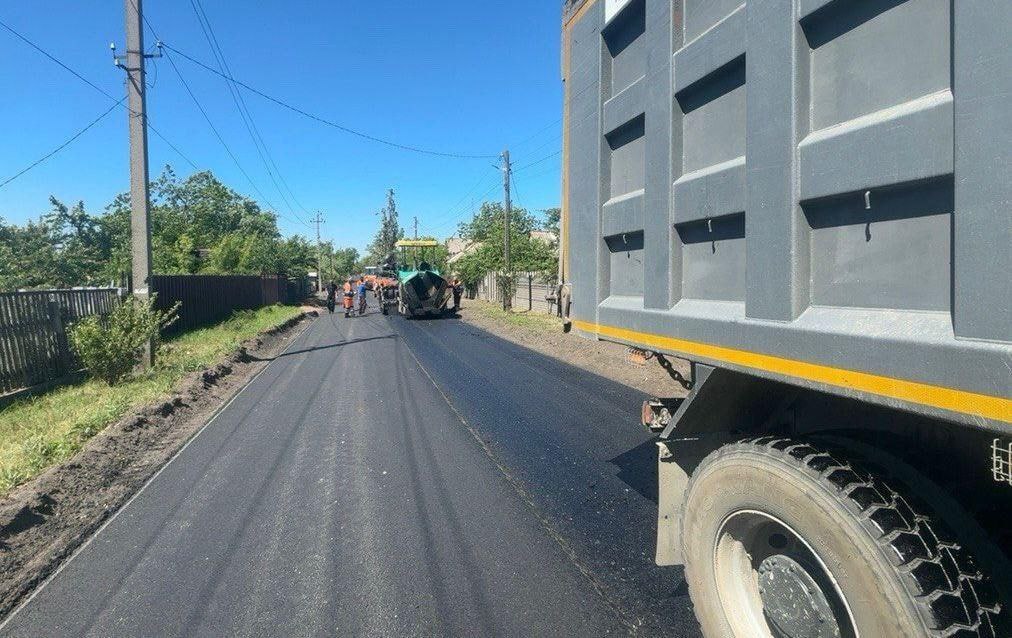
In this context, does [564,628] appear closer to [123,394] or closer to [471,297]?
[123,394]

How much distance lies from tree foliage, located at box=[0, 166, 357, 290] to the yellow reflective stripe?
19465mm

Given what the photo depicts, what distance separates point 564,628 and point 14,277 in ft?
84.6

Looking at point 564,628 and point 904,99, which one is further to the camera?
point 564,628

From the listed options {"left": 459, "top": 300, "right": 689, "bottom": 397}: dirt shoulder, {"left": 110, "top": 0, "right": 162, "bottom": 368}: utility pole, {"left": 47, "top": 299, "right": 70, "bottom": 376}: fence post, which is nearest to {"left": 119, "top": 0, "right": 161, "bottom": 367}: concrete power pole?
{"left": 110, "top": 0, "right": 162, "bottom": 368}: utility pole

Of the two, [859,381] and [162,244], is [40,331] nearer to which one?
[859,381]

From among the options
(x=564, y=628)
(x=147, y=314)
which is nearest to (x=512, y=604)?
(x=564, y=628)

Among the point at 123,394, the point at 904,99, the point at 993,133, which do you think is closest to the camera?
the point at 993,133

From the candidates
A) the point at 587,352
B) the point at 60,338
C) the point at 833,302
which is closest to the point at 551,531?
the point at 833,302

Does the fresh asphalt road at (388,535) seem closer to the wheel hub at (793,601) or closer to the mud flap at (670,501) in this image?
the mud flap at (670,501)

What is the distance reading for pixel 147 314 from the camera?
10523mm

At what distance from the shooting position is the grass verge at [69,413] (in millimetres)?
5832

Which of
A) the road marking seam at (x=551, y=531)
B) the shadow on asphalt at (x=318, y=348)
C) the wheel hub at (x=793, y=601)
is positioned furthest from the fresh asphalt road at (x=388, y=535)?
the shadow on asphalt at (x=318, y=348)

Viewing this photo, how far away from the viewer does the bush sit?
31.4 feet

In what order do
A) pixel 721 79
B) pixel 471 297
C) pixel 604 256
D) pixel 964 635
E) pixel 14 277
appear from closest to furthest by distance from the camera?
pixel 964 635, pixel 721 79, pixel 604 256, pixel 14 277, pixel 471 297
